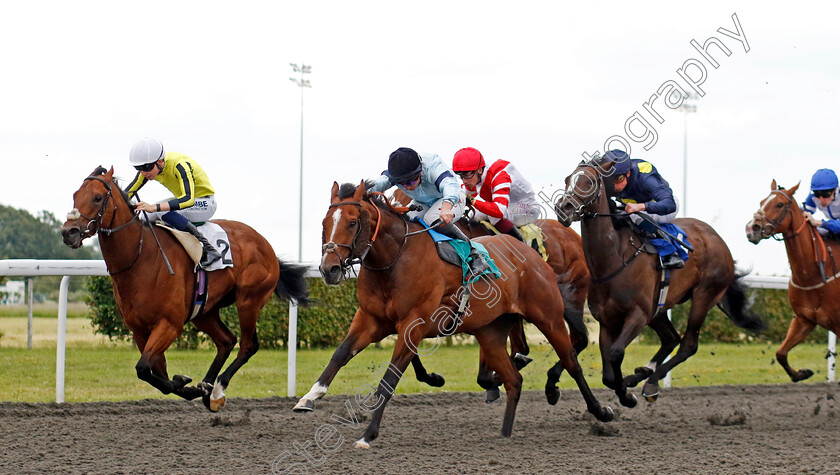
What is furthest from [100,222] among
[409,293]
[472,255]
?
[472,255]

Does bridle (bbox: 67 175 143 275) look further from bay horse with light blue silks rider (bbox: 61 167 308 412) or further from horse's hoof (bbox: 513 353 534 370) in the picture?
horse's hoof (bbox: 513 353 534 370)

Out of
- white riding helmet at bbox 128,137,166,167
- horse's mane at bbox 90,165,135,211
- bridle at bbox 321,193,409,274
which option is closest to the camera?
bridle at bbox 321,193,409,274

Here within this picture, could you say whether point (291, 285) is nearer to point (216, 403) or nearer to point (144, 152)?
point (216, 403)

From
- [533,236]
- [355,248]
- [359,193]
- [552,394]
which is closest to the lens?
[355,248]

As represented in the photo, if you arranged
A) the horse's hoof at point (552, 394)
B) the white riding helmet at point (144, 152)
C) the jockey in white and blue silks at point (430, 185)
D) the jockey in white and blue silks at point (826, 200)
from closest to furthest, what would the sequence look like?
the jockey in white and blue silks at point (430, 185), the white riding helmet at point (144, 152), the horse's hoof at point (552, 394), the jockey in white and blue silks at point (826, 200)

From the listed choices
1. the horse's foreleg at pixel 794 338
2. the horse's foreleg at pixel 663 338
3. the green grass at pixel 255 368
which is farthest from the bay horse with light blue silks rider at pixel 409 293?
the horse's foreleg at pixel 794 338

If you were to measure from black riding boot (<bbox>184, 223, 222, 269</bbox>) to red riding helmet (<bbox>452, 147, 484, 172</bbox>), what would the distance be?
1.69 metres

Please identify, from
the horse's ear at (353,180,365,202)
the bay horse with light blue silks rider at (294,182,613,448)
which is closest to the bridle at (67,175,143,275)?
the bay horse with light blue silks rider at (294,182,613,448)

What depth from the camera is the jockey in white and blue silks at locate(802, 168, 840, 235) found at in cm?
711

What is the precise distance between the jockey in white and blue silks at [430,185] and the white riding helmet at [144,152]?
5.34 feet

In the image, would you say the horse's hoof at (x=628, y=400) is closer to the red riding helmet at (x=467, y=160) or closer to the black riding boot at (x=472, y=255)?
the black riding boot at (x=472, y=255)

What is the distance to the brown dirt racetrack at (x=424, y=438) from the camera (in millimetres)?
4422

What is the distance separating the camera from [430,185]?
5250 millimetres

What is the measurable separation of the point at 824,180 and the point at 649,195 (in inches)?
67.4
